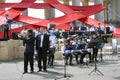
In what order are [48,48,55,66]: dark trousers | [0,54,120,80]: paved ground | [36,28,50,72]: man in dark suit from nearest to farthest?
1. [0,54,120,80]: paved ground
2. [36,28,50,72]: man in dark suit
3. [48,48,55,66]: dark trousers

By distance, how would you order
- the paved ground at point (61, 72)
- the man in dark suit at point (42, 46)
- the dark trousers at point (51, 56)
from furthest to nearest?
the dark trousers at point (51, 56), the man in dark suit at point (42, 46), the paved ground at point (61, 72)

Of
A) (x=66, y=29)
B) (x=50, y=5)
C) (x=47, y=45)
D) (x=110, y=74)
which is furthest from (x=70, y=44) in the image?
(x=50, y=5)

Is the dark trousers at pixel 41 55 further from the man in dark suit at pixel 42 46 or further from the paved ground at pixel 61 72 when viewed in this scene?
the paved ground at pixel 61 72

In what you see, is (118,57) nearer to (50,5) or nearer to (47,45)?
(47,45)

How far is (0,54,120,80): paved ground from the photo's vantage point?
648 inches

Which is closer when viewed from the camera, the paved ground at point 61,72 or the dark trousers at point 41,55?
the paved ground at point 61,72

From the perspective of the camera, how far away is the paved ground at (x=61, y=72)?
16.5 metres

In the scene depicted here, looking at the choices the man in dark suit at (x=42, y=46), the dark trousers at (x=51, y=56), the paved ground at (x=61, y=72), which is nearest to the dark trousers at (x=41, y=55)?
the man in dark suit at (x=42, y=46)

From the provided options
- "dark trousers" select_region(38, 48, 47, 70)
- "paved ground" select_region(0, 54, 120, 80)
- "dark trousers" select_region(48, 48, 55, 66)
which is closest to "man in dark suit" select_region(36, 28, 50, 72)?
"dark trousers" select_region(38, 48, 47, 70)

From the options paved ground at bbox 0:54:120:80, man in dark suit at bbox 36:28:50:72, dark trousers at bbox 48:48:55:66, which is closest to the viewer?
paved ground at bbox 0:54:120:80

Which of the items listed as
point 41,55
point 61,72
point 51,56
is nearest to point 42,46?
point 41,55

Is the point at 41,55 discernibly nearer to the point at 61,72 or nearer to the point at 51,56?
the point at 61,72

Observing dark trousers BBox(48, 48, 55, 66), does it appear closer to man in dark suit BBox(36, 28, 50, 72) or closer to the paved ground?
the paved ground

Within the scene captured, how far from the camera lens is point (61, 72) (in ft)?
59.6
